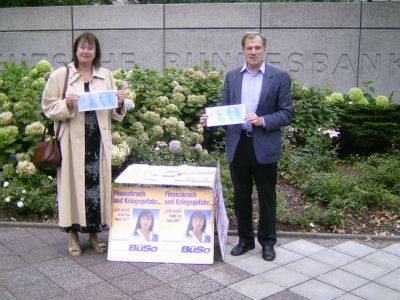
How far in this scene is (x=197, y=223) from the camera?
4582 mm

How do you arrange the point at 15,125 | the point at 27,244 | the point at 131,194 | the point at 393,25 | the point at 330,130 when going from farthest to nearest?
the point at 393,25, the point at 330,130, the point at 15,125, the point at 27,244, the point at 131,194

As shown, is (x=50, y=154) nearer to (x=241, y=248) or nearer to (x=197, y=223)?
(x=197, y=223)

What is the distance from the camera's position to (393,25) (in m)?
10.6

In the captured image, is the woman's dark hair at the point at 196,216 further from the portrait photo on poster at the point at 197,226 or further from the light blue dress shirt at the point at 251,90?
the light blue dress shirt at the point at 251,90

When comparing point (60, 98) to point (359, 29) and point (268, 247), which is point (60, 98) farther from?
point (359, 29)

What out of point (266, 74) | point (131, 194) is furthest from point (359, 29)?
point (131, 194)

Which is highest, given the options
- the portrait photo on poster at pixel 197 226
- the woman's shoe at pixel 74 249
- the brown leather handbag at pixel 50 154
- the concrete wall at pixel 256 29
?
the concrete wall at pixel 256 29

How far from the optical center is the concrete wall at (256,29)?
34.9 ft

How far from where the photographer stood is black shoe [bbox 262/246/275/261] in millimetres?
4598

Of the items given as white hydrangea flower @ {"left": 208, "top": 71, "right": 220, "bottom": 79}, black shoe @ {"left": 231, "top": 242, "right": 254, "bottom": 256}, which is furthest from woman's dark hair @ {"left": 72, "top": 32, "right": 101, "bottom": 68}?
white hydrangea flower @ {"left": 208, "top": 71, "right": 220, "bottom": 79}

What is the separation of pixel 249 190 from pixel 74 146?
164 centimetres

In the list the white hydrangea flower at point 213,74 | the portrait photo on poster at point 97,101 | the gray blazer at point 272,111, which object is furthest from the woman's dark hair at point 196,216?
the white hydrangea flower at point 213,74

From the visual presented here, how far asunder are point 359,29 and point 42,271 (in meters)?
8.64

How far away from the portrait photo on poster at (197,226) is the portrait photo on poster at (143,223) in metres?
0.29
